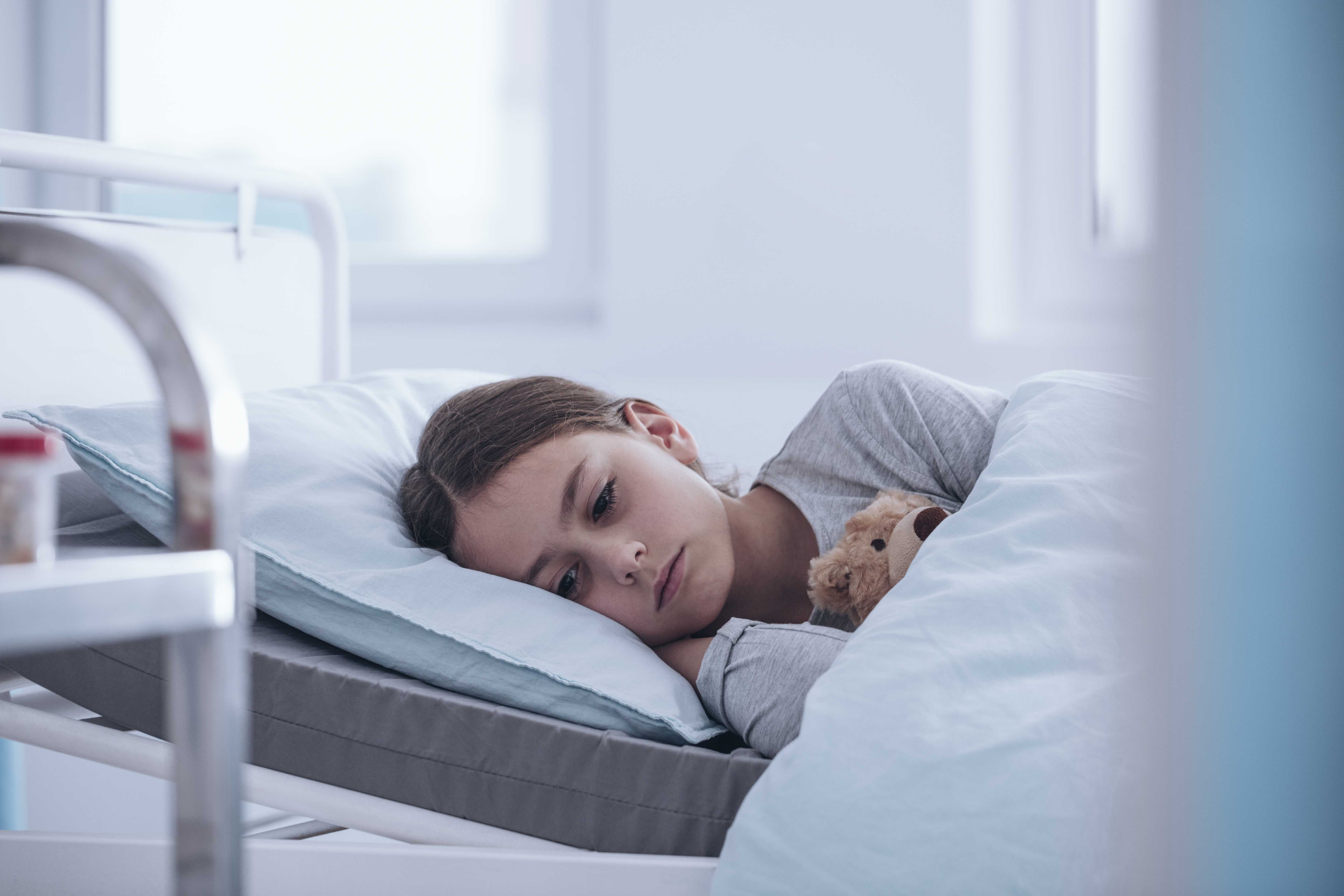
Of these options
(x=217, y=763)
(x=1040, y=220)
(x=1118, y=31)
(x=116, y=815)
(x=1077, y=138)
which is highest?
(x=1118, y=31)

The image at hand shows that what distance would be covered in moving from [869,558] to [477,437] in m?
0.37

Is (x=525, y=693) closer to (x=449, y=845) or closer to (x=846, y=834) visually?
(x=449, y=845)

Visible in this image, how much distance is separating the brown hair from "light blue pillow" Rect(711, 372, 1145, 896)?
0.40 meters

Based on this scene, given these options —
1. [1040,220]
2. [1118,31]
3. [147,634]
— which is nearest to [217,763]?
[147,634]

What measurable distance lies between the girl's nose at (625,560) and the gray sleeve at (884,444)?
0.58 ft

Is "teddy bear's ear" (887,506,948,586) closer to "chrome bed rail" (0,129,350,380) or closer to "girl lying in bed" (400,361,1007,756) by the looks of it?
"girl lying in bed" (400,361,1007,756)

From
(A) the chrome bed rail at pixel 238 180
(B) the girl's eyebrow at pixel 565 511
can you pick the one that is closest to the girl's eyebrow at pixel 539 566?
(B) the girl's eyebrow at pixel 565 511

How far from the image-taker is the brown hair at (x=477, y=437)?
3.16 ft

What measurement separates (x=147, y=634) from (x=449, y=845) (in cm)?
42

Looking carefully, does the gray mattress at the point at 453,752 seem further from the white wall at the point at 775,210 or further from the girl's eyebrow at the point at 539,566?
the white wall at the point at 775,210

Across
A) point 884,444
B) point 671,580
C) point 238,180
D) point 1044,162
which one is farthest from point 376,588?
point 1044,162

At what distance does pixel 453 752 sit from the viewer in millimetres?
746

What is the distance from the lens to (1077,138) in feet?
5.69

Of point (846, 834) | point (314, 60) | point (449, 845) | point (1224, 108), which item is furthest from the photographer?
point (314, 60)
